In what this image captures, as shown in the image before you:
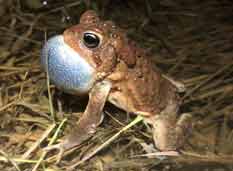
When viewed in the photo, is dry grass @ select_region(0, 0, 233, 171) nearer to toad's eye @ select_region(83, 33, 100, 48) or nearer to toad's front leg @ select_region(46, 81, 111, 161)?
toad's front leg @ select_region(46, 81, 111, 161)

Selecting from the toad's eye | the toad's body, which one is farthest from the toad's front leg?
the toad's eye

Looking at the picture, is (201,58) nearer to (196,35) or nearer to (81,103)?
(196,35)

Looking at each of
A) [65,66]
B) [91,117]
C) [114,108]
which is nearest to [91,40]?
[65,66]

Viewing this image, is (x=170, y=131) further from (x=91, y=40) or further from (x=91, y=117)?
(x=91, y=40)

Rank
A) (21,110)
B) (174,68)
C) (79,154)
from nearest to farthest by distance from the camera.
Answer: (79,154), (21,110), (174,68)

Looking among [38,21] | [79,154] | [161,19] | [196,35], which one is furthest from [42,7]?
[79,154]
